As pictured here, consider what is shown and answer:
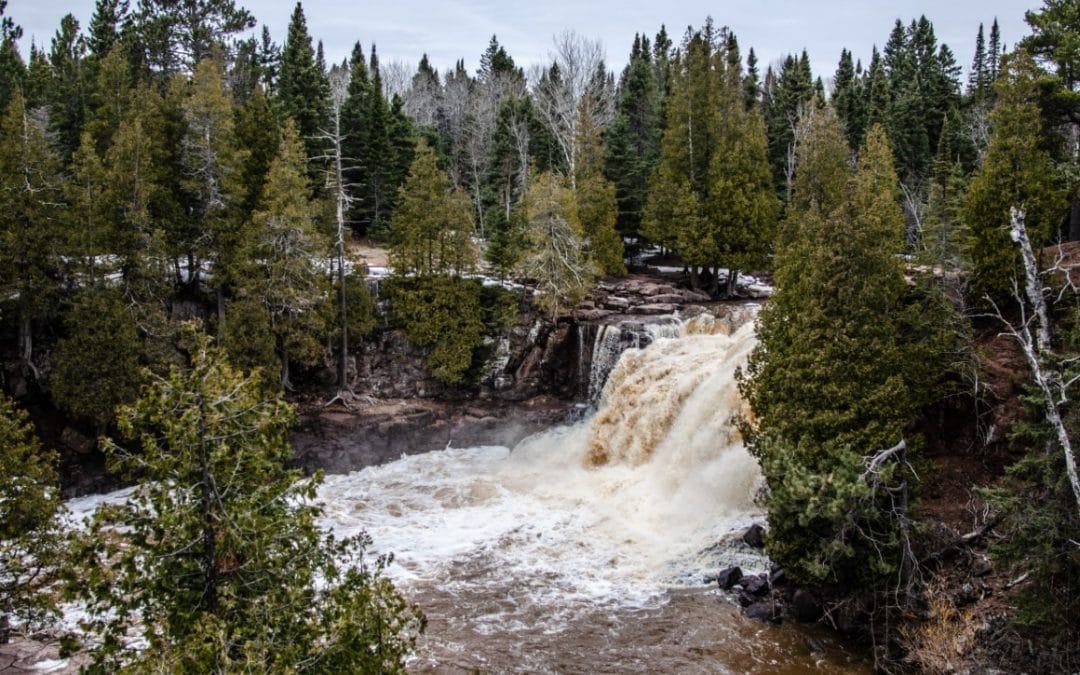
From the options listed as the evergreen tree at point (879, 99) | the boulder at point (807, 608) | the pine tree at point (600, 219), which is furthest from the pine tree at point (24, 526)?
the evergreen tree at point (879, 99)

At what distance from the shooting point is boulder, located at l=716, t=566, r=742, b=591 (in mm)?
17375

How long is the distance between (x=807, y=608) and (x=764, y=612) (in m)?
0.87

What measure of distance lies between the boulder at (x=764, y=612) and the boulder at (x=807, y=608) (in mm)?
412

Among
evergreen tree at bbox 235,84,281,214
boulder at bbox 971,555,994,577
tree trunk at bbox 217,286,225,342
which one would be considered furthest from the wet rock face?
boulder at bbox 971,555,994,577

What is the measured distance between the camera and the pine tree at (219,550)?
724 centimetres

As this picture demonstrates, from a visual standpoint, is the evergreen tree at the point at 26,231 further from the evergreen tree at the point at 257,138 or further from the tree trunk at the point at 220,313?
the evergreen tree at the point at 257,138

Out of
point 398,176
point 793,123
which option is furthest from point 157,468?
point 793,123

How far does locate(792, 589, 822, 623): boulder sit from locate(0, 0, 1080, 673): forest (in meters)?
0.43

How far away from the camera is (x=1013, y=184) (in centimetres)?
2161

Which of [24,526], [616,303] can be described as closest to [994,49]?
[616,303]

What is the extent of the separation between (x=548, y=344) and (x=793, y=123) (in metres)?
27.8

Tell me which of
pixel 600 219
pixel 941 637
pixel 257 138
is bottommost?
pixel 941 637

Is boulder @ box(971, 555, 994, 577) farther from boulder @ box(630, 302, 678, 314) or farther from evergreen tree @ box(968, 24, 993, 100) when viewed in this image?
evergreen tree @ box(968, 24, 993, 100)

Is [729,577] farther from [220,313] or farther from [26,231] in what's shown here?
[26,231]
